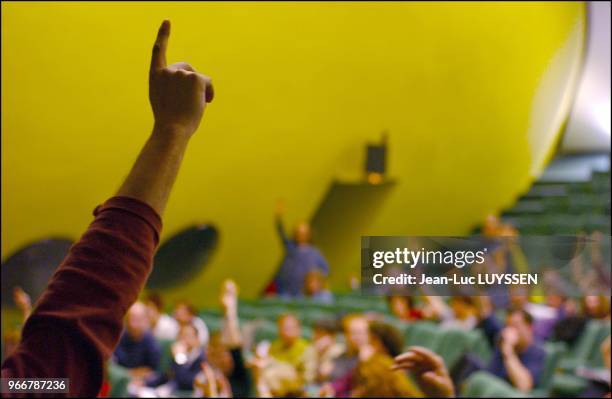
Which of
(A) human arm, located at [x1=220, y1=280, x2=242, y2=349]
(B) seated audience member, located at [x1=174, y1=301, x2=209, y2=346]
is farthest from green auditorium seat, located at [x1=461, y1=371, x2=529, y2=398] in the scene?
(B) seated audience member, located at [x1=174, y1=301, x2=209, y2=346]

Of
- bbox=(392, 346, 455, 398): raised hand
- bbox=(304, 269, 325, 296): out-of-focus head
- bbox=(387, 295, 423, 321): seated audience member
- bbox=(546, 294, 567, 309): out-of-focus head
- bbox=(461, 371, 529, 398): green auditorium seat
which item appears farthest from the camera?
bbox=(304, 269, 325, 296): out-of-focus head

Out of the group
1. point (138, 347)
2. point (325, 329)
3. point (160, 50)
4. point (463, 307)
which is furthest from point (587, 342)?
point (160, 50)

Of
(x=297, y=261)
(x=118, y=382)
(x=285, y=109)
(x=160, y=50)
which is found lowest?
(x=118, y=382)

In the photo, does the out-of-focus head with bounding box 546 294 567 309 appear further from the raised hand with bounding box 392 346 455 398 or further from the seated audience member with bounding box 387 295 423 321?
the raised hand with bounding box 392 346 455 398

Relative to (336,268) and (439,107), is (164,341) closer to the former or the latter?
(336,268)

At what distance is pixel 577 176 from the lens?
8.63 feet

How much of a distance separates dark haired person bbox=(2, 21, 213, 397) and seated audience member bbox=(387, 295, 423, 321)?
7.69 ft

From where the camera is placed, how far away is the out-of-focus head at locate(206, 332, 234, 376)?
210 centimetres

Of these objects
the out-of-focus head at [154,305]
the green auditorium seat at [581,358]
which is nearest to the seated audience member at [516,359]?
the green auditorium seat at [581,358]

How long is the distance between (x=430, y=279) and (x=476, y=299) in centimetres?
140

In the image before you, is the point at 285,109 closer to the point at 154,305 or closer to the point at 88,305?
the point at 154,305

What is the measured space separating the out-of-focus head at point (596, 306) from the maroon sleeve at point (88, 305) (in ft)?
6.67

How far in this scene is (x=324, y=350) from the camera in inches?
87.0

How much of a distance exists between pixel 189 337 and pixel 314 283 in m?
0.81
